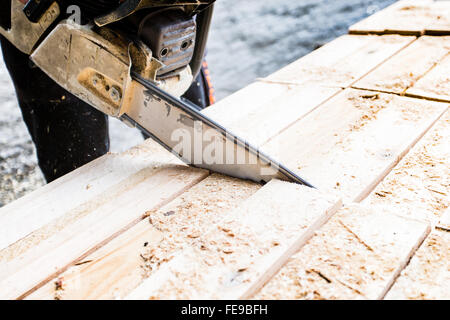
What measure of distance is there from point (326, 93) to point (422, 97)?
1.17ft

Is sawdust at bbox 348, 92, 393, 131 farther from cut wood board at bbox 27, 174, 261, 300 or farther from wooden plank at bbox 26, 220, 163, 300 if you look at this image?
wooden plank at bbox 26, 220, 163, 300

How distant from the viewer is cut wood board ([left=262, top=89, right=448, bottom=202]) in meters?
1.35

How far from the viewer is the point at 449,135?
5.01ft

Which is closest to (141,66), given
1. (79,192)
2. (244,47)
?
(79,192)

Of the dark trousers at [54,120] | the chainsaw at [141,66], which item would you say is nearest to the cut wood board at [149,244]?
the chainsaw at [141,66]

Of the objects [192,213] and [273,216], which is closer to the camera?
[273,216]

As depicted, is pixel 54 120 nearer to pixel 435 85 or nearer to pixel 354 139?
pixel 354 139

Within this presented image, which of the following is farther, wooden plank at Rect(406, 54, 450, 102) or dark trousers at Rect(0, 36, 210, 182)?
dark trousers at Rect(0, 36, 210, 182)

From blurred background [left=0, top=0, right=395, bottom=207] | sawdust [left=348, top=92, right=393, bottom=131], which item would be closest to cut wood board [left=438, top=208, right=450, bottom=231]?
sawdust [left=348, top=92, right=393, bottom=131]

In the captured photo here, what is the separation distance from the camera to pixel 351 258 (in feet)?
3.36

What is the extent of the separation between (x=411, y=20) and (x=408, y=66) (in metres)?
0.72

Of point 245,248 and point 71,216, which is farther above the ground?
point 245,248

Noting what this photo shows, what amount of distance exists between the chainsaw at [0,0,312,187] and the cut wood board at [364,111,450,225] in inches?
11.7

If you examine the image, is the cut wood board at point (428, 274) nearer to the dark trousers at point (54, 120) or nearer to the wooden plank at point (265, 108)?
the wooden plank at point (265, 108)
